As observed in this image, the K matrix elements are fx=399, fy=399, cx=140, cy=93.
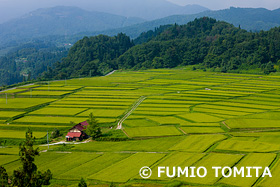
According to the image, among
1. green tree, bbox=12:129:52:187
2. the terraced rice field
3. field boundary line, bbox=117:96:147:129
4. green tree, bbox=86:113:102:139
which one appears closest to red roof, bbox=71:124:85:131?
green tree, bbox=86:113:102:139

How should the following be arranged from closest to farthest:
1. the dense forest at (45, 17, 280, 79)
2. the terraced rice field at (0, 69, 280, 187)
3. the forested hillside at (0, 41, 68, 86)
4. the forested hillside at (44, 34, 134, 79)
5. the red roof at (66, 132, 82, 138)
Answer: the terraced rice field at (0, 69, 280, 187) < the red roof at (66, 132, 82, 138) < the dense forest at (45, 17, 280, 79) < the forested hillside at (44, 34, 134, 79) < the forested hillside at (0, 41, 68, 86)

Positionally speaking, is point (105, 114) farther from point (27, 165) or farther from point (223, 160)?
point (27, 165)

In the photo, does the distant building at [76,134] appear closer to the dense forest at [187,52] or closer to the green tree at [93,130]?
the green tree at [93,130]

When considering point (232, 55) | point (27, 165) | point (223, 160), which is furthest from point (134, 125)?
point (232, 55)

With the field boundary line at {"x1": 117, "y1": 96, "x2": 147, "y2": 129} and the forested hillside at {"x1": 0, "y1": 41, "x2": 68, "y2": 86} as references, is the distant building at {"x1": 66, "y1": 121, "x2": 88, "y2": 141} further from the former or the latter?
the forested hillside at {"x1": 0, "y1": 41, "x2": 68, "y2": 86}

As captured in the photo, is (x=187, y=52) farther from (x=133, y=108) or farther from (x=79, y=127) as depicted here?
(x=79, y=127)

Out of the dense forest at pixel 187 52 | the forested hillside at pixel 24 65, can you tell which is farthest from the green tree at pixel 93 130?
the forested hillside at pixel 24 65
